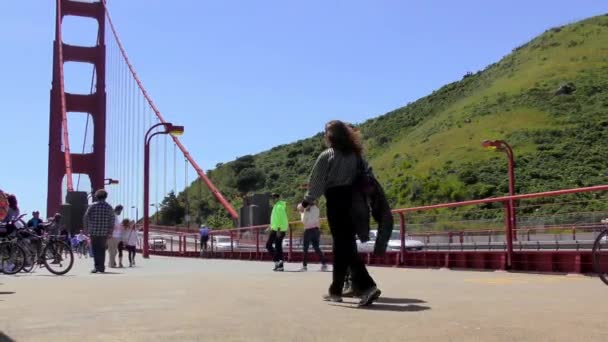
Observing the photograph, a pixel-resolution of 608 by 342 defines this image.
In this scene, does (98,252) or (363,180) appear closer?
(363,180)

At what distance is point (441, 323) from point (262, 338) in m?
1.22

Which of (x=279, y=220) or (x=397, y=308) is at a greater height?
(x=279, y=220)

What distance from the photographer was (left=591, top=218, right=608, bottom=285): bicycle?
789cm

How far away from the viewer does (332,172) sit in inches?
266

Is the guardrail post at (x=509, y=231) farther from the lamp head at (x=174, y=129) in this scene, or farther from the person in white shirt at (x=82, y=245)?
the person in white shirt at (x=82, y=245)

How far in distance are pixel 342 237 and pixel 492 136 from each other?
226ft

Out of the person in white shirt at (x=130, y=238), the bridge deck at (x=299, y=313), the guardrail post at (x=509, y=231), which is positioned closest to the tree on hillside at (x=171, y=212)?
the person in white shirt at (x=130, y=238)

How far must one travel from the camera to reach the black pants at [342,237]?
21.9 ft

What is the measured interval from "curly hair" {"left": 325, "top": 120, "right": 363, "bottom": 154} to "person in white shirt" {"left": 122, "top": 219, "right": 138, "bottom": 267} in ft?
42.2

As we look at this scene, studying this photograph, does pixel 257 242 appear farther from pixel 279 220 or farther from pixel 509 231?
pixel 509 231

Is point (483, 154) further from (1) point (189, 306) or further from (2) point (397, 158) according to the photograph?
A: (1) point (189, 306)

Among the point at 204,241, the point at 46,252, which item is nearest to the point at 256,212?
the point at 204,241

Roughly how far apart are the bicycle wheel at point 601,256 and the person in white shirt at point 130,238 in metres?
12.8

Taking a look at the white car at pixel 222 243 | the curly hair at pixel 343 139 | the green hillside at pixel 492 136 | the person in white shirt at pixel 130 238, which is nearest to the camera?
the curly hair at pixel 343 139
